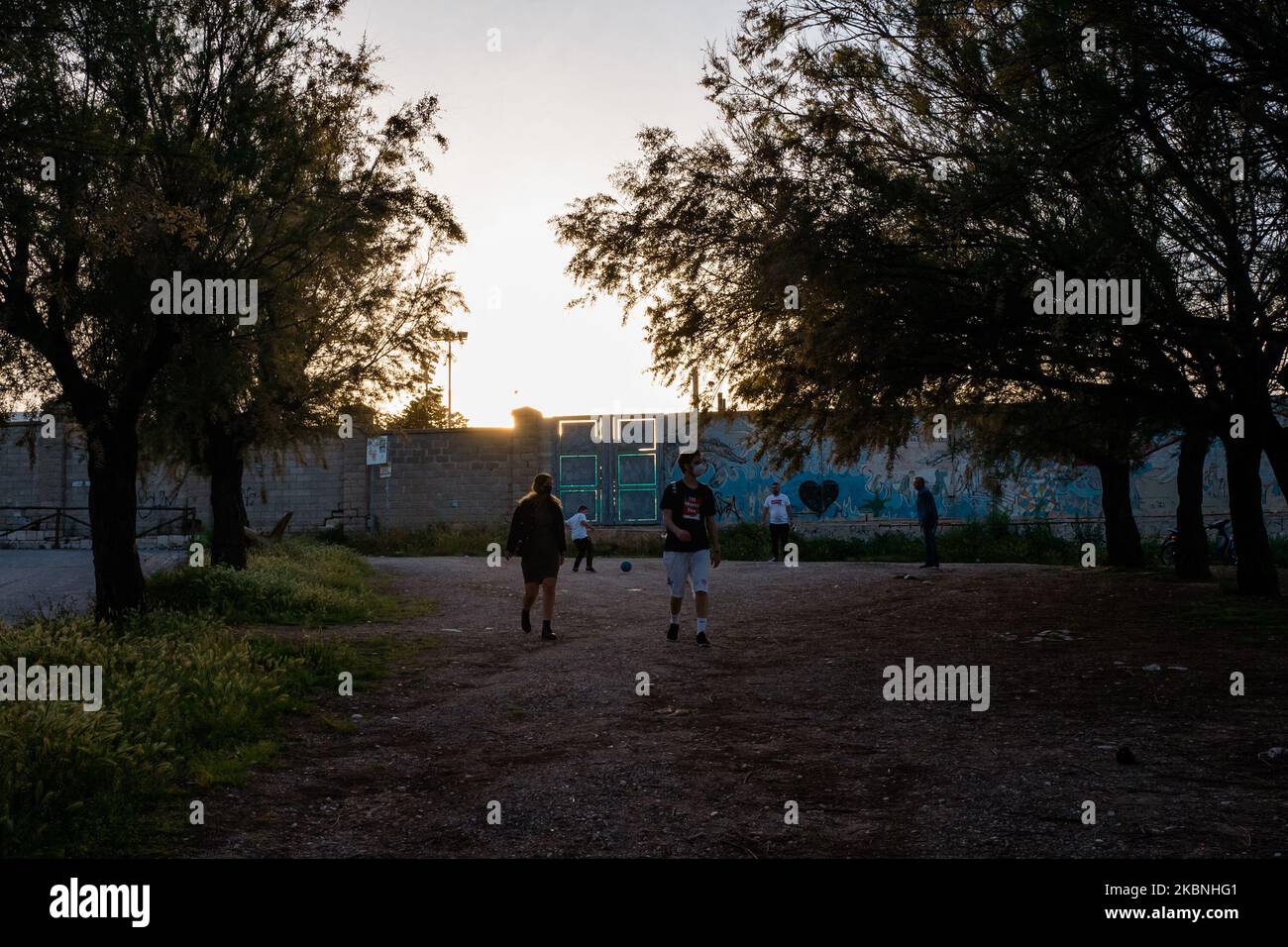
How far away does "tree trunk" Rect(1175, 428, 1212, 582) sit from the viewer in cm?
1566

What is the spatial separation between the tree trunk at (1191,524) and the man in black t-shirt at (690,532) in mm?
8671

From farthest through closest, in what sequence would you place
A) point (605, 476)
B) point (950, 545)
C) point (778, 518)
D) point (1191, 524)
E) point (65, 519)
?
point (65, 519)
point (605, 476)
point (950, 545)
point (778, 518)
point (1191, 524)

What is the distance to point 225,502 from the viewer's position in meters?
17.1

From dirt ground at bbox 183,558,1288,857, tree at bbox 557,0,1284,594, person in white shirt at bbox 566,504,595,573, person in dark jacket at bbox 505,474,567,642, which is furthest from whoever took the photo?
person in white shirt at bbox 566,504,595,573

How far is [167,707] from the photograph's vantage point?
683 centimetres

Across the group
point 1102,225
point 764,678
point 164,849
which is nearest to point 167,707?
point 164,849

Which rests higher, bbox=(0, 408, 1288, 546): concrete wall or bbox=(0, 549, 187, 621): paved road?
bbox=(0, 408, 1288, 546): concrete wall

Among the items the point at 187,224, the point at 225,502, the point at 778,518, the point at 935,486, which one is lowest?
the point at 778,518

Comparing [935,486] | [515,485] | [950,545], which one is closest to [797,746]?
[950,545]

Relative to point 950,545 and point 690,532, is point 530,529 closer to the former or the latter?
point 690,532

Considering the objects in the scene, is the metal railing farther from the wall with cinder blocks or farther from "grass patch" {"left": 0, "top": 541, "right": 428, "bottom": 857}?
"grass patch" {"left": 0, "top": 541, "right": 428, "bottom": 857}

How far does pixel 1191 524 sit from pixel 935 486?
37.8 ft

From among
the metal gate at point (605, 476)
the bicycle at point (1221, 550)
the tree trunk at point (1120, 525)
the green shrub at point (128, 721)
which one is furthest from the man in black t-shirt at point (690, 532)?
the metal gate at point (605, 476)

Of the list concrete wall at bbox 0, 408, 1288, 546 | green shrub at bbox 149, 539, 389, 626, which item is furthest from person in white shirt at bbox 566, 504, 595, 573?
green shrub at bbox 149, 539, 389, 626
